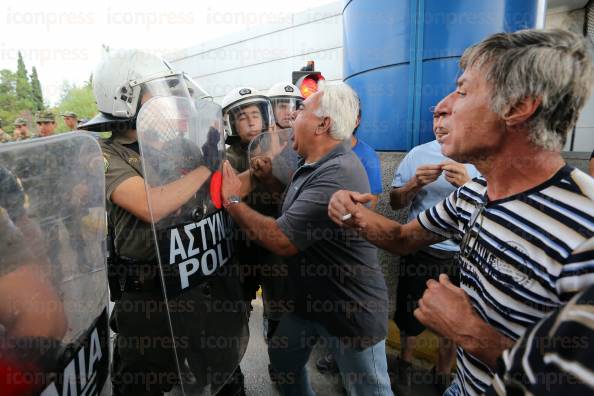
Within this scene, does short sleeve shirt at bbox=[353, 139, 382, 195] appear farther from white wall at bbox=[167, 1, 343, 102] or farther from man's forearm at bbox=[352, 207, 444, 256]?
white wall at bbox=[167, 1, 343, 102]

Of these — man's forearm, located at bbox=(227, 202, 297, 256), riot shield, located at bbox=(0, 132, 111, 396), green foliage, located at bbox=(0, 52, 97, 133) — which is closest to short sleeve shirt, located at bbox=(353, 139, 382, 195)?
man's forearm, located at bbox=(227, 202, 297, 256)

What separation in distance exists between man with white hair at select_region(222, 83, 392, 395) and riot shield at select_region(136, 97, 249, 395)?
0.19 meters

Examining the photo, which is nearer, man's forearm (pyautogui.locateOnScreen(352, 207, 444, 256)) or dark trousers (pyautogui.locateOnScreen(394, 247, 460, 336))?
man's forearm (pyautogui.locateOnScreen(352, 207, 444, 256))

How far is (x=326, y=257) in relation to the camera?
1766 millimetres

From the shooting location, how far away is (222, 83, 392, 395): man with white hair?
1662mm

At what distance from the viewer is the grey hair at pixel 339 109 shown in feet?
6.08

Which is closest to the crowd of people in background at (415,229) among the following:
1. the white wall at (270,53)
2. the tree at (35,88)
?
the white wall at (270,53)

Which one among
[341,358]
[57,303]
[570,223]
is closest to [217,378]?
[341,358]

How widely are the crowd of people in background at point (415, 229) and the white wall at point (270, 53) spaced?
724 centimetres

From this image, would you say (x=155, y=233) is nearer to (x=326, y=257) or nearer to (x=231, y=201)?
(x=231, y=201)

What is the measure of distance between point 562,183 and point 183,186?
4.28ft

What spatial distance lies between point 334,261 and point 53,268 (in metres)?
1.25

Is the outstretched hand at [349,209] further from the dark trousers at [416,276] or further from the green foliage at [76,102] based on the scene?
the green foliage at [76,102]

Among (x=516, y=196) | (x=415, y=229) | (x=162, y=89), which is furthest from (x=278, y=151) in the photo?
(x=516, y=196)
